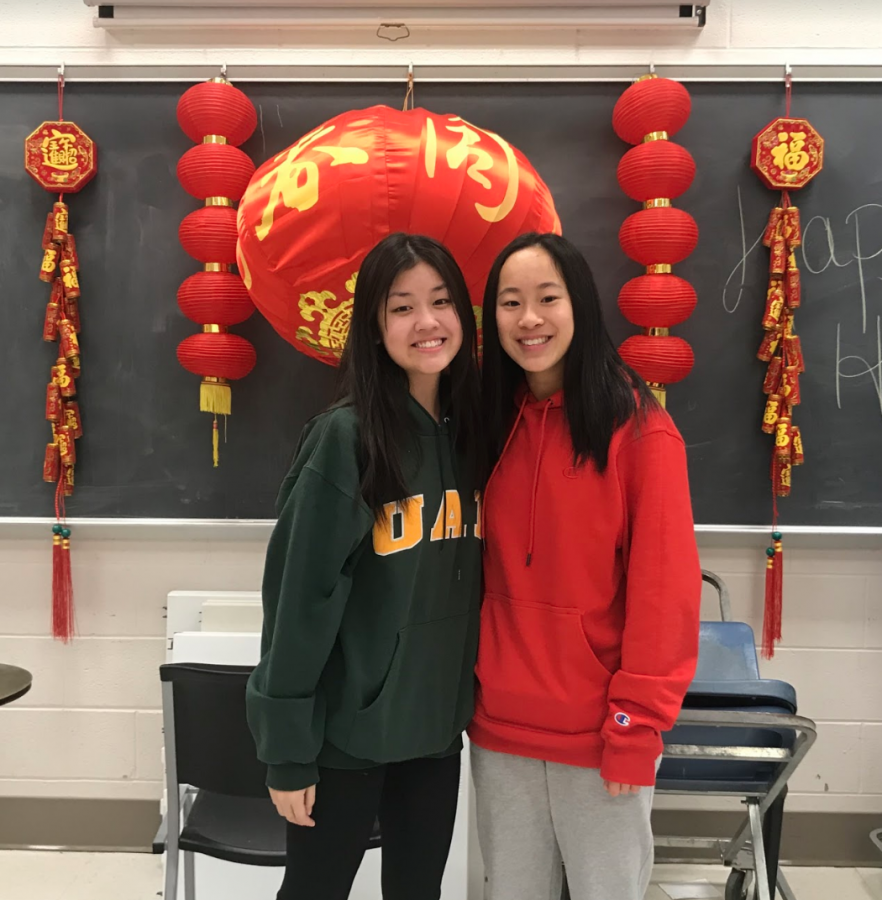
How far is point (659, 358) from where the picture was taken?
1.58m

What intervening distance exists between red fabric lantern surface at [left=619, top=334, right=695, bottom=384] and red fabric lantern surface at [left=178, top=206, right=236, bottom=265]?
98 cm

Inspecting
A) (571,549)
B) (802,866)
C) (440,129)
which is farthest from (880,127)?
(802,866)

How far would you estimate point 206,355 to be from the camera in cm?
161

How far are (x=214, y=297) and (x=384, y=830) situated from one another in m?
1.19

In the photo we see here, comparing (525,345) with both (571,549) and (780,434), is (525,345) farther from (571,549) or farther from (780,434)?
(780,434)

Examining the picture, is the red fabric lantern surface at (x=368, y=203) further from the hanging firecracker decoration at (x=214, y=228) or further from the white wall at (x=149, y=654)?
the white wall at (x=149, y=654)

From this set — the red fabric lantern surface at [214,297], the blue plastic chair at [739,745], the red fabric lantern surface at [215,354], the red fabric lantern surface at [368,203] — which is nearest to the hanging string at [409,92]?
the red fabric lantern surface at [368,203]

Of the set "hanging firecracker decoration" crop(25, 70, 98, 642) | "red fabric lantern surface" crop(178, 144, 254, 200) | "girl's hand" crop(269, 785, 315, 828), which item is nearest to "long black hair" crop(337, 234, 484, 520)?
"girl's hand" crop(269, 785, 315, 828)

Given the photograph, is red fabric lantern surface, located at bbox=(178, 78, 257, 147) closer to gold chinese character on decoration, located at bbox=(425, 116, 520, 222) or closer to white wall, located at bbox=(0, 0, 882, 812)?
white wall, located at bbox=(0, 0, 882, 812)

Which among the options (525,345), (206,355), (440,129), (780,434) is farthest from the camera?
(780,434)

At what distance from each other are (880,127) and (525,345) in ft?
4.83

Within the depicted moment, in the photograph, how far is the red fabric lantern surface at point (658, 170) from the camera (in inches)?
61.5

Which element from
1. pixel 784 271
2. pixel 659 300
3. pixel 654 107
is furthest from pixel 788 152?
pixel 659 300

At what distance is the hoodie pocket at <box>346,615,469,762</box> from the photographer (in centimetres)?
99
